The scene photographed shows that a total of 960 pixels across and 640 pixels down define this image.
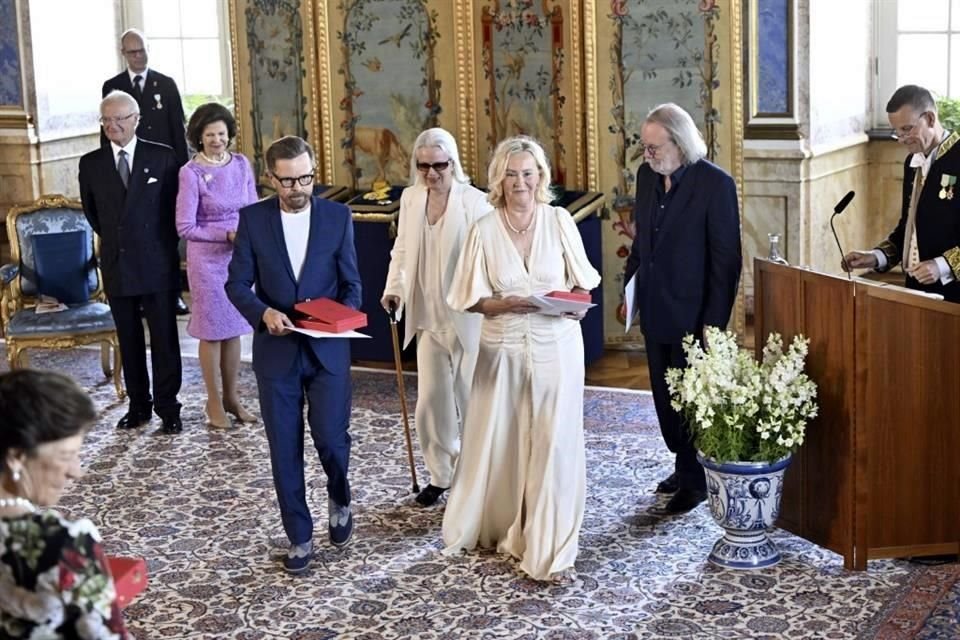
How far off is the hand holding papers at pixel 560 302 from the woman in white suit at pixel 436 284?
0.78m

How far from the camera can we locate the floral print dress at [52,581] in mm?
2820

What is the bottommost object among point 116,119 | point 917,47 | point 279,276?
point 279,276

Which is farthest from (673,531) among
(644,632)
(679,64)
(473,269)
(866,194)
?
(866,194)

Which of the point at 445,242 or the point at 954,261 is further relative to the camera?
the point at 445,242

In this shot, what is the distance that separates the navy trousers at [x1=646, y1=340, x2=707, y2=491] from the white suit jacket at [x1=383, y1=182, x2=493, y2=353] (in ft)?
2.32

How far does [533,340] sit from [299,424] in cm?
91

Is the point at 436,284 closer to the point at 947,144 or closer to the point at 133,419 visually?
the point at 947,144

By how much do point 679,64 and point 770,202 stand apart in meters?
1.30

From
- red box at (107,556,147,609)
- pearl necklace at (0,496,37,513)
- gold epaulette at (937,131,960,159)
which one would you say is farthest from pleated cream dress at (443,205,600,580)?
pearl necklace at (0,496,37,513)

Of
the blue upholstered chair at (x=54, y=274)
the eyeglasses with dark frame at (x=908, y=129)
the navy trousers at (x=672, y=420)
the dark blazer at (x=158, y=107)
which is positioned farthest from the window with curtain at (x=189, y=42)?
the eyeglasses with dark frame at (x=908, y=129)

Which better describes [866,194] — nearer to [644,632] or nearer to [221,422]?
[221,422]

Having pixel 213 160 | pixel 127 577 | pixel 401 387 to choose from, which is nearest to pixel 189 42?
pixel 213 160

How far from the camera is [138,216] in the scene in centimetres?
743

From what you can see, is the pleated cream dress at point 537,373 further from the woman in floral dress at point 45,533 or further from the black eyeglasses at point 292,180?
the woman in floral dress at point 45,533
